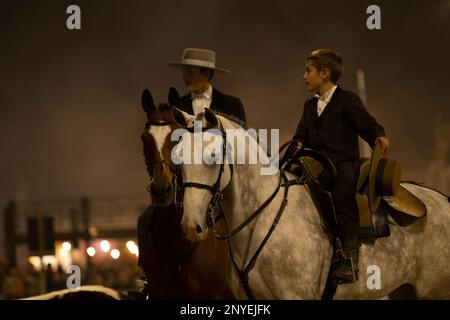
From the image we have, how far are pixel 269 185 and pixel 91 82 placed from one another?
53.2 feet

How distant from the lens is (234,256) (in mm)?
4910

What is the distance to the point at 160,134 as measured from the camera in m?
5.64

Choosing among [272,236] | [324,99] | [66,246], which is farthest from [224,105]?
[66,246]

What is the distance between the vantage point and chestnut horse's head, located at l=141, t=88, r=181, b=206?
17.5 feet

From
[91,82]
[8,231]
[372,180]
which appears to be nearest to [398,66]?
[91,82]

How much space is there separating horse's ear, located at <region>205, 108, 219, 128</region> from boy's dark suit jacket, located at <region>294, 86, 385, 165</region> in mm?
1057

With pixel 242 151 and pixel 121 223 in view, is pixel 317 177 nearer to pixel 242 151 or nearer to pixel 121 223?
pixel 242 151

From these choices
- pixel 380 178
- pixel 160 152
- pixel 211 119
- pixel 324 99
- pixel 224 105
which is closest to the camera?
pixel 211 119

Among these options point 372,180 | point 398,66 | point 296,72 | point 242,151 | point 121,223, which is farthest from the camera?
point 121,223

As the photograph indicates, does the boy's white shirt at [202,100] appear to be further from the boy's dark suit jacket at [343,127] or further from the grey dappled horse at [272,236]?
the grey dappled horse at [272,236]

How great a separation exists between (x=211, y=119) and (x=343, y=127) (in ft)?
3.91

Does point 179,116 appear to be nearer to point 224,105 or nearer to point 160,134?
point 160,134

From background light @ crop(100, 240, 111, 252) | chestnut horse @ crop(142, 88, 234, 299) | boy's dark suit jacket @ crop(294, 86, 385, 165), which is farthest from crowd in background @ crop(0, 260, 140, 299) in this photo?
boy's dark suit jacket @ crop(294, 86, 385, 165)

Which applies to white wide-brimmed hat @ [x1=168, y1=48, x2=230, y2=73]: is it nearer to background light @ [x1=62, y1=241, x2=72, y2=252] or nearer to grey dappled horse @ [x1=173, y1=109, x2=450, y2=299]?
grey dappled horse @ [x1=173, y1=109, x2=450, y2=299]
